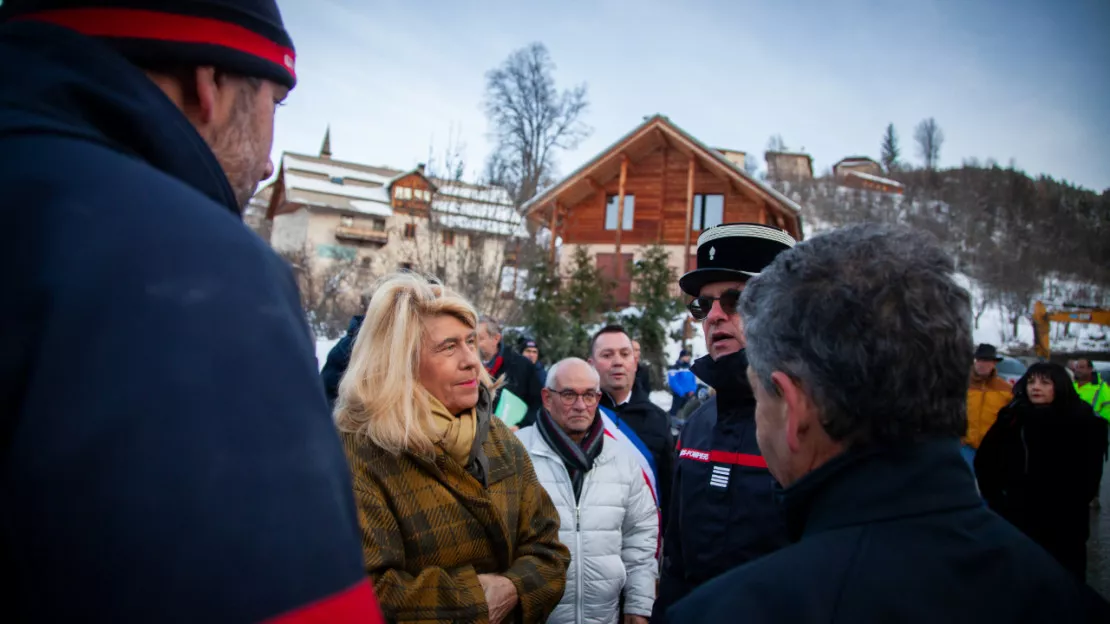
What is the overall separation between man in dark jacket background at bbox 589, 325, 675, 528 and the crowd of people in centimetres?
210

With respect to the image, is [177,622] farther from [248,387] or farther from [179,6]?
[179,6]

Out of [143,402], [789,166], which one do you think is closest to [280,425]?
[143,402]

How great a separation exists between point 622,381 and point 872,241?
13.2ft

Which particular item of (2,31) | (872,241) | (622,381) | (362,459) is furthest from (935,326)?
(622,381)

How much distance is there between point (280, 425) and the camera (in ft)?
1.96

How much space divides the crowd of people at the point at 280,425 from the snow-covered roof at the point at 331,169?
1898 inches

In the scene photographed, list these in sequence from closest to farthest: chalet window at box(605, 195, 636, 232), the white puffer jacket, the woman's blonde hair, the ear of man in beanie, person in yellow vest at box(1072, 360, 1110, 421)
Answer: the ear of man in beanie
the woman's blonde hair
the white puffer jacket
person in yellow vest at box(1072, 360, 1110, 421)
chalet window at box(605, 195, 636, 232)

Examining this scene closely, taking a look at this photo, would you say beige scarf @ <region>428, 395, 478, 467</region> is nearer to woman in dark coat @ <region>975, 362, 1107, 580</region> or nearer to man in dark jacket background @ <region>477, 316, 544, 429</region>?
man in dark jacket background @ <region>477, 316, 544, 429</region>

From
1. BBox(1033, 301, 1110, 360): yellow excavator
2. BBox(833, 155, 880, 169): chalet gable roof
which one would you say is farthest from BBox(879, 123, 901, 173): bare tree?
BBox(1033, 301, 1110, 360): yellow excavator

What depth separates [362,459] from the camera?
2.43 meters

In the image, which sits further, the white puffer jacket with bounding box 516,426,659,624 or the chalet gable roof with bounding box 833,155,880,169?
the chalet gable roof with bounding box 833,155,880,169

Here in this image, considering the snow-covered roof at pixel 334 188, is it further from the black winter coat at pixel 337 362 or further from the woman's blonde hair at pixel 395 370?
the woman's blonde hair at pixel 395 370

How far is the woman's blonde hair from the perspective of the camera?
98.0 inches

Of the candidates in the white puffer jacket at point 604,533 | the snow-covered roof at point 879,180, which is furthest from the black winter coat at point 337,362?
the snow-covered roof at point 879,180
